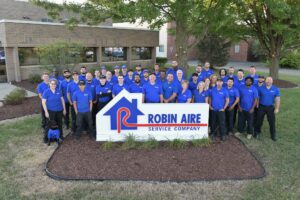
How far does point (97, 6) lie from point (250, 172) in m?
8.80

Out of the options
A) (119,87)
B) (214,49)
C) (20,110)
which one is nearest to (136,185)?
(119,87)

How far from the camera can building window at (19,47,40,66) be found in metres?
18.0

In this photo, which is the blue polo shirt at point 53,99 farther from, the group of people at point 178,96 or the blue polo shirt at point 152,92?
the blue polo shirt at point 152,92

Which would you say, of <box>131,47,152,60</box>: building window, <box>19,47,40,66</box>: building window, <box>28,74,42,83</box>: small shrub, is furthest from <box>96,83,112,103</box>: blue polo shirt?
<box>131,47,152,60</box>: building window

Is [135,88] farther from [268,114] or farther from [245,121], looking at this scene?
[268,114]

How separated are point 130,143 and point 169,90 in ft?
6.33

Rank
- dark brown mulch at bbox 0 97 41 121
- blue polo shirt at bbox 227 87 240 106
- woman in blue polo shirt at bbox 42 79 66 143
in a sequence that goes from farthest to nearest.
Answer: dark brown mulch at bbox 0 97 41 121
blue polo shirt at bbox 227 87 240 106
woman in blue polo shirt at bbox 42 79 66 143

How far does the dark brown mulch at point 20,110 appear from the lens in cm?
1002

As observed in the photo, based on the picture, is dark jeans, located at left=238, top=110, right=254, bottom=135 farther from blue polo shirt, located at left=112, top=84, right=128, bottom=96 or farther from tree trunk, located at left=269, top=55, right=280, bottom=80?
tree trunk, located at left=269, top=55, right=280, bottom=80

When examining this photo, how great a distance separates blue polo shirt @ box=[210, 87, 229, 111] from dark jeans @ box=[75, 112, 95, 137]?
3.47m

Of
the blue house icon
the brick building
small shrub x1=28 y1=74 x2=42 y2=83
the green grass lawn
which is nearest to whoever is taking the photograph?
the green grass lawn

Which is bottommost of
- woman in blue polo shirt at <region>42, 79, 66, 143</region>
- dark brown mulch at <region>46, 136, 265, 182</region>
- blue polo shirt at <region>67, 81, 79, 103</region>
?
dark brown mulch at <region>46, 136, 265, 182</region>

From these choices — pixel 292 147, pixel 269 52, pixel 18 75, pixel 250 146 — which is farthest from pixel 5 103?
pixel 269 52

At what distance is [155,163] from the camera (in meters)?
6.14
